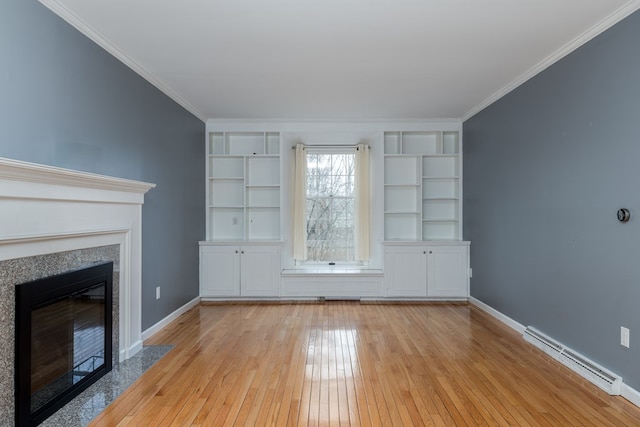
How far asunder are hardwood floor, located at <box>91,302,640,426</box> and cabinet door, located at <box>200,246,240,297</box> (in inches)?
36.0

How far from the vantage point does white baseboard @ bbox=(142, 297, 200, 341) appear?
3303mm

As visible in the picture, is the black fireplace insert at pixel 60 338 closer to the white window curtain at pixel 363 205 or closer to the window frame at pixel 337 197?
the window frame at pixel 337 197

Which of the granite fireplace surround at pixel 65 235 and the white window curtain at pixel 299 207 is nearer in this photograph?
the granite fireplace surround at pixel 65 235

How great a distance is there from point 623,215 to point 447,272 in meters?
2.59

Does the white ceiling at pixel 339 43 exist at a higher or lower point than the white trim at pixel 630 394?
higher

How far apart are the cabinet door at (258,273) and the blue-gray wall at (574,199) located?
2.74m

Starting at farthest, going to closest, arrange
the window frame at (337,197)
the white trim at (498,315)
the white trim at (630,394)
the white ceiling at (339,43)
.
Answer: the window frame at (337,197) < the white trim at (498,315) < the white ceiling at (339,43) < the white trim at (630,394)

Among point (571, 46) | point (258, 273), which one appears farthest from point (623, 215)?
point (258, 273)

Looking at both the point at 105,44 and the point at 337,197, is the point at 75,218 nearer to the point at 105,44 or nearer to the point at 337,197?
the point at 105,44

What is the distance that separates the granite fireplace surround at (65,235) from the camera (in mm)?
1727

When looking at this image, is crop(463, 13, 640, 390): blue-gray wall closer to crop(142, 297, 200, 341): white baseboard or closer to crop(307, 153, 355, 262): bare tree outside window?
crop(307, 153, 355, 262): bare tree outside window

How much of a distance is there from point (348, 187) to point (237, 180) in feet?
5.41

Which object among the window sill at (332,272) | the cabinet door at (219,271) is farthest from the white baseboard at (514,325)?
the cabinet door at (219,271)

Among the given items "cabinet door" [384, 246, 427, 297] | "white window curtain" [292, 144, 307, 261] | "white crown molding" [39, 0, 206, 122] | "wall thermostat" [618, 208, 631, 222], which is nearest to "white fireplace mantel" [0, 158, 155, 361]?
"white crown molding" [39, 0, 206, 122]
